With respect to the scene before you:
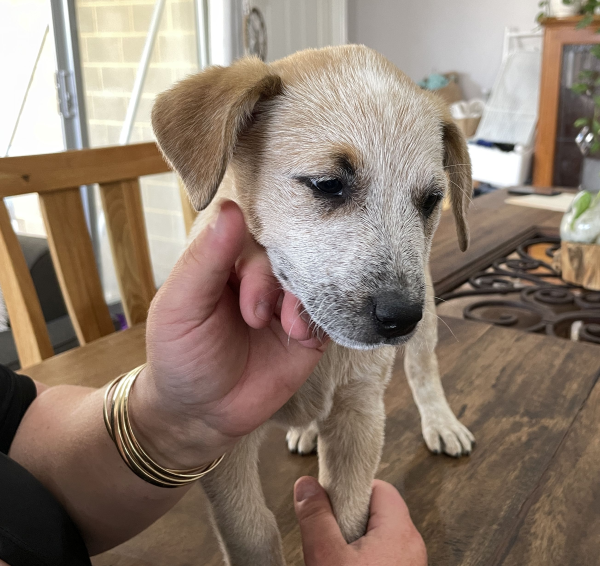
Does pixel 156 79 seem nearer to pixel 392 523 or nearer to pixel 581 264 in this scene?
pixel 581 264

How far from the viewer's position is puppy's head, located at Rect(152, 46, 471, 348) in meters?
0.66

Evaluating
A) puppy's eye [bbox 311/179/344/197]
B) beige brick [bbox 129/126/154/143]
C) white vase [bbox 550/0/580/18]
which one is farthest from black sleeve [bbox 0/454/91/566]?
white vase [bbox 550/0/580/18]

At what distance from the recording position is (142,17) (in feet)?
12.1

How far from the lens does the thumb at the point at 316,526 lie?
66 centimetres

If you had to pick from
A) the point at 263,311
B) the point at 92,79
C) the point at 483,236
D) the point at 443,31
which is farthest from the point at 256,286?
the point at 443,31

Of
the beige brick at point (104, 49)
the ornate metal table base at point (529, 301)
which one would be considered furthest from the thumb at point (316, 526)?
the beige brick at point (104, 49)

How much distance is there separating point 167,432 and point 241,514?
14 centimetres

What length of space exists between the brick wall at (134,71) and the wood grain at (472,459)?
2467 mm

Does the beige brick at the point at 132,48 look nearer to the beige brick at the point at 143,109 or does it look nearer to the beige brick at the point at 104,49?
the beige brick at the point at 104,49

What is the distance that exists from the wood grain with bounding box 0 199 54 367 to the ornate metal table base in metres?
0.84

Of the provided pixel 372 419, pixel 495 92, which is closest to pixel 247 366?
pixel 372 419

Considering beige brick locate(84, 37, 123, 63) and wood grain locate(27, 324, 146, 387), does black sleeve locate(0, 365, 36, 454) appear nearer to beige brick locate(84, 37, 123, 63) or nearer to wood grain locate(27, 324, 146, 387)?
wood grain locate(27, 324, 146, 387)

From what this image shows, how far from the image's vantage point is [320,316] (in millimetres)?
678

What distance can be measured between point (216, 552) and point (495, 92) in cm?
548
